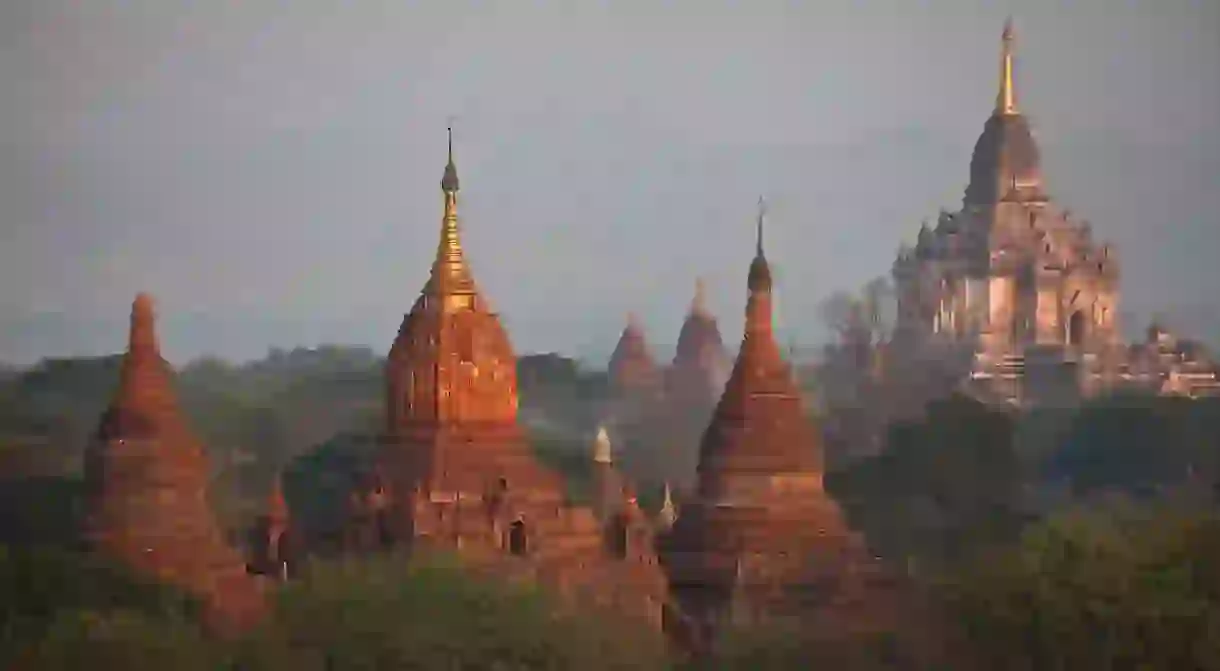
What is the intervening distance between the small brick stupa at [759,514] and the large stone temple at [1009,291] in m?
16.3

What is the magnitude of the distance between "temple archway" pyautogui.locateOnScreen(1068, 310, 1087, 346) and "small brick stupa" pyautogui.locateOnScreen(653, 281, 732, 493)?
6432 millimetres

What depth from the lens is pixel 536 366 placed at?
30.3 metres

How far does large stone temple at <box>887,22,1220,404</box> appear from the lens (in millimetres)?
37688

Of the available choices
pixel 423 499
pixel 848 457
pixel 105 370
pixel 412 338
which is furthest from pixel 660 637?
pixel 848 457

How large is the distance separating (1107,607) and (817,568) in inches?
142

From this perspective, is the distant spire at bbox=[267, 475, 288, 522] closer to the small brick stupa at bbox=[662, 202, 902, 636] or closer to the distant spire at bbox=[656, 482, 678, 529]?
the distant spire at bbox=[656, 482, 678, 529]

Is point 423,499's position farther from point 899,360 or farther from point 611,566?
point 899,360

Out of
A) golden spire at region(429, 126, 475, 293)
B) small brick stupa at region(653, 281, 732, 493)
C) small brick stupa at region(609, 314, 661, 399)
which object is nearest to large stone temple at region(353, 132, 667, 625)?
golden spire at region(429, 126, 475, 293)

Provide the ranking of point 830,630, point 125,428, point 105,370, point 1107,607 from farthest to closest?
point 105,370 < point 125,428 < point 830,630 < point 1107,607

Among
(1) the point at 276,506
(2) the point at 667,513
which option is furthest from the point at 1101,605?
(1) the point at 276,506

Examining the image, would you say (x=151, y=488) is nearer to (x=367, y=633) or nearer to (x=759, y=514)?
(x=759, y=514)

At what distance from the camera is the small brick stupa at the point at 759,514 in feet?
63.5

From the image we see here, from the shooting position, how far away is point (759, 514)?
19.8 metres

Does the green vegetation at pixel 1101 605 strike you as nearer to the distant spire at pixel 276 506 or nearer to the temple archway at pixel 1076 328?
the distant spire at pixel 276 506
